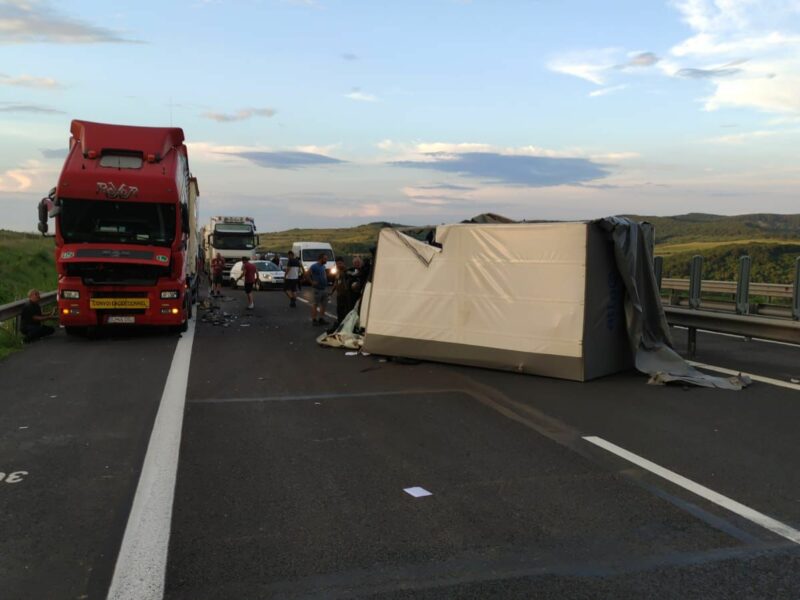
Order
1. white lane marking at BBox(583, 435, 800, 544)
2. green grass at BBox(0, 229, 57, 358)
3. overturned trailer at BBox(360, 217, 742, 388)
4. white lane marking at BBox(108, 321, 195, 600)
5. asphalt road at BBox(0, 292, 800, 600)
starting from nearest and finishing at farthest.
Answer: white lane marking at BBox(108, 321, 195, 600) → asphalt road at BBox(0, 292, 800, 600) → white lane marking at BBox(583, 435, 800, 544) → overturned trailer at BBox(360, 217, 742, 388) → green grass at BBox(0, 229, 57, 358)

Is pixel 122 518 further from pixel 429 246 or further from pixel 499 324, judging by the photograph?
pixel 429 246

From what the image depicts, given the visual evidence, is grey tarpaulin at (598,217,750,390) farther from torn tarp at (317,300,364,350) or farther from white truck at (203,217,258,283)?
white truck at (203,217,258,283)

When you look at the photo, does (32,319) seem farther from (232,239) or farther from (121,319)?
(232,239)

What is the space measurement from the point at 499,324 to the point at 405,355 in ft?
5.97

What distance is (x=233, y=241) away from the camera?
129ft

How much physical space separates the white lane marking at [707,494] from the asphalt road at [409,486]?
3.0 inches

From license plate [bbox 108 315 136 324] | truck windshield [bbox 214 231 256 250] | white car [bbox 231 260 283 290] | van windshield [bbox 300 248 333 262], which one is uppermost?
truck windshield [bbox 214 231 256 250]

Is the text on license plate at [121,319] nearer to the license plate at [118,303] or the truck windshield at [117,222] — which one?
the license plate at [118,303]

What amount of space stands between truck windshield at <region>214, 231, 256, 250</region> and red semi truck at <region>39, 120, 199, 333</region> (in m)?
24.0

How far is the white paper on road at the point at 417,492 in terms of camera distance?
5031mm

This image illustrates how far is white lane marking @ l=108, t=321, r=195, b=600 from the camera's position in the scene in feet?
11.9

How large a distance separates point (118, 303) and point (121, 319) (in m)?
0.34

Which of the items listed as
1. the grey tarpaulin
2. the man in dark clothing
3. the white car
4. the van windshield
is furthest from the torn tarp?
the van windshield

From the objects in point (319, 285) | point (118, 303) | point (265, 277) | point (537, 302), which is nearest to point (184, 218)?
point (118, 303)
